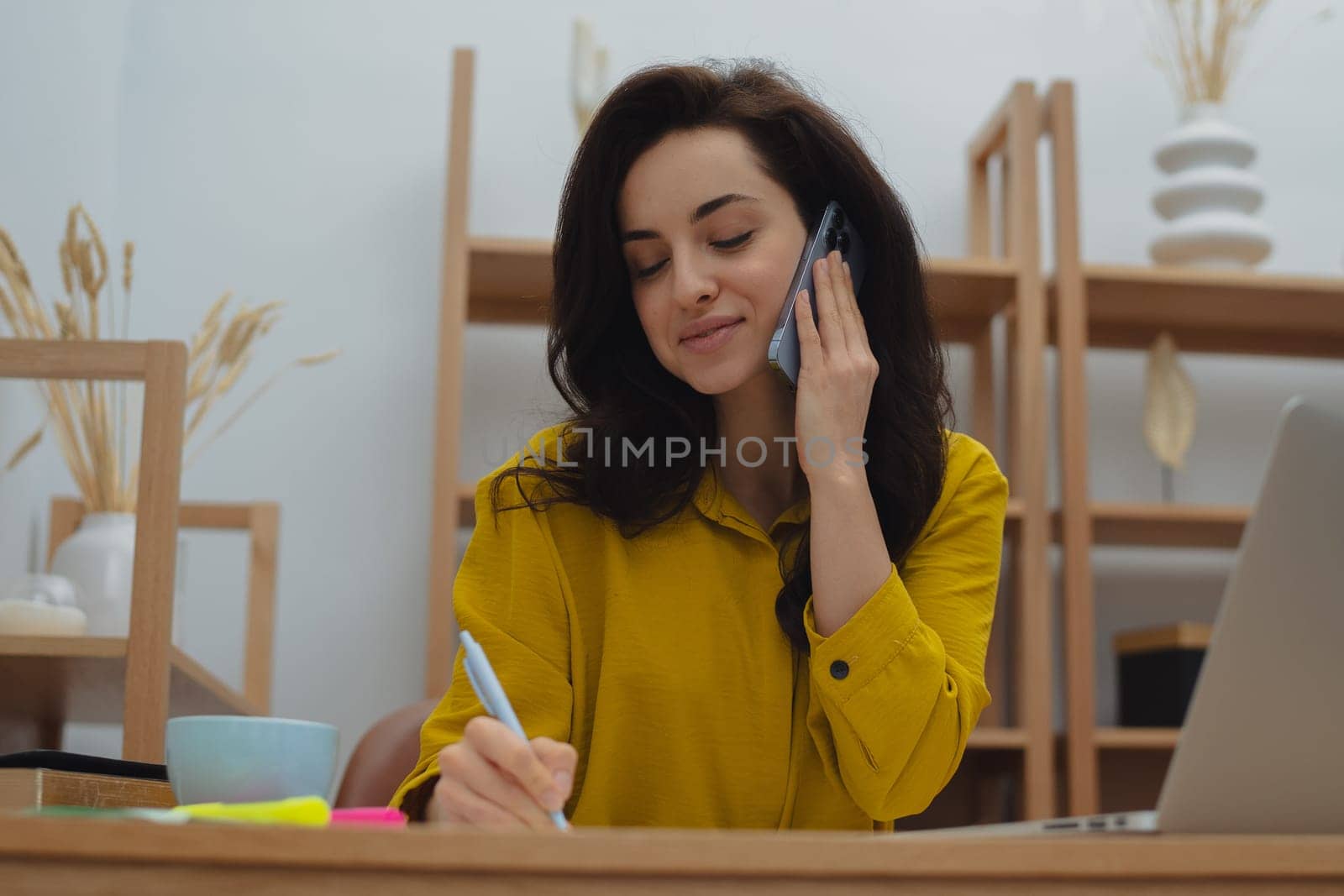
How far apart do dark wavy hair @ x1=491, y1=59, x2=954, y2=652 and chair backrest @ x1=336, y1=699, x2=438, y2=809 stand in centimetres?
38

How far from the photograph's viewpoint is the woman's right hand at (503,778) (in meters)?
0.72

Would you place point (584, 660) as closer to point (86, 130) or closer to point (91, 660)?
point (91, 660)

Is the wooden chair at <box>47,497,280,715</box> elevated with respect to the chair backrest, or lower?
elevated

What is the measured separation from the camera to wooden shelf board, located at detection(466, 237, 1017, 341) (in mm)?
2340

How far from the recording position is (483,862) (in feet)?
1.59

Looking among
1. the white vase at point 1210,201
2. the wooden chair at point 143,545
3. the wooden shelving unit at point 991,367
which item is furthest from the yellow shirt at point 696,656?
the white vase at point 1210,201

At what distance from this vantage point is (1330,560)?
607 millimetres

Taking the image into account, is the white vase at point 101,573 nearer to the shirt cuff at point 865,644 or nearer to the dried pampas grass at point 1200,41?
the shirt cuff at point 865,644

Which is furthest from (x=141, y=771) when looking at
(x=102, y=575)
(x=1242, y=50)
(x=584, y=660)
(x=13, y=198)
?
(x=1242, y=50)

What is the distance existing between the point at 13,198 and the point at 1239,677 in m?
1.98

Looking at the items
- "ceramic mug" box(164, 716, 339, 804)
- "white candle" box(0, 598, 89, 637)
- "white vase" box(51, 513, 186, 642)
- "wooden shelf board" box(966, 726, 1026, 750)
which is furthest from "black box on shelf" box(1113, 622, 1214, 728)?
"ceramic mug" box(164, 716, 339, 804)

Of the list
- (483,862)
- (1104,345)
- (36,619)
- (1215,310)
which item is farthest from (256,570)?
(483,862)

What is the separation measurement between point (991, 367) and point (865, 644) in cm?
163

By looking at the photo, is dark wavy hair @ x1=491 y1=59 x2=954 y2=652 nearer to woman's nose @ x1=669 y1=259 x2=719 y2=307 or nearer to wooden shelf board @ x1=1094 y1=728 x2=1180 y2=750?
woman's nose @ x1=669 y1=259 x2=719 y2=307
